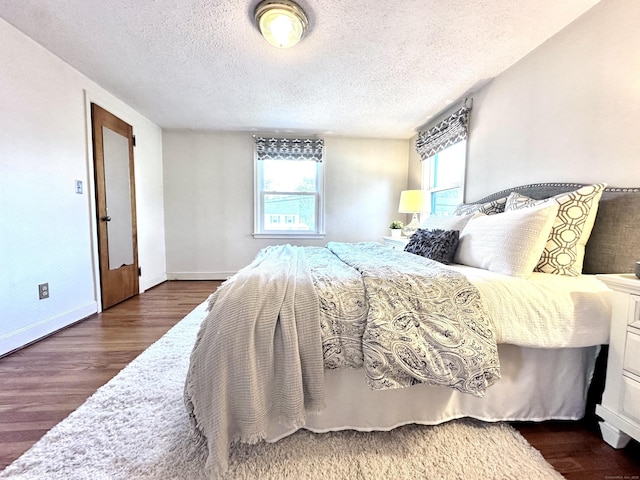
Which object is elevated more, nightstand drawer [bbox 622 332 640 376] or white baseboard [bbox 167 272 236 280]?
nightstand drawer [bbox 622 332 640 376]

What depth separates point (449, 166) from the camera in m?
3.22

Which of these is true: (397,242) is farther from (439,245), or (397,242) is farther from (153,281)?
(153,281)

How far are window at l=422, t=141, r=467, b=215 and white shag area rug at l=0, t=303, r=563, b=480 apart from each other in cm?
232

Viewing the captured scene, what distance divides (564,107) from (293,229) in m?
3.28

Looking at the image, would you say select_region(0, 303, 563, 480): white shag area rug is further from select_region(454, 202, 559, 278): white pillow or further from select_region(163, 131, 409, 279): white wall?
select_region(163, 131, 409, 279): white wall

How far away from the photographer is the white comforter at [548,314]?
1154 millimetres

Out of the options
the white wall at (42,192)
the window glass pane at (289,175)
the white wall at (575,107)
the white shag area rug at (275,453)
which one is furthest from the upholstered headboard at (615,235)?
the white wall at (42,192)

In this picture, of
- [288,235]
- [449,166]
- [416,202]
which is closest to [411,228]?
[416,202]

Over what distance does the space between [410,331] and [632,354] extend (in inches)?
34.4

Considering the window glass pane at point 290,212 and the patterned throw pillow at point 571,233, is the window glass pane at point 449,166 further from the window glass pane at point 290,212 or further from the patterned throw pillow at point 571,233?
the window glass pane at point 290,212

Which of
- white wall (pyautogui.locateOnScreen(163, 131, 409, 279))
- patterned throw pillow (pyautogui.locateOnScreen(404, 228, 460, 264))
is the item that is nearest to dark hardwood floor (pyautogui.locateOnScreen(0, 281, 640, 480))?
patterned throw pillow (pyautogui.locateOnScreen(404, 228, 460, 264))

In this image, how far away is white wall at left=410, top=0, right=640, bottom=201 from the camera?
Answer: 1.42 m

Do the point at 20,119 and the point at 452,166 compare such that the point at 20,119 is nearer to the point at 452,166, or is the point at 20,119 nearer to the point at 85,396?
the point at 85,396

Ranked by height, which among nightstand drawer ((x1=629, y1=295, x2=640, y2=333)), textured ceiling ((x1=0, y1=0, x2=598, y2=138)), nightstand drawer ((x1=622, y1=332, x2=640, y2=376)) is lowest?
nightstand drawer ((x1=622, y1=332, x2=640, y2=376))
